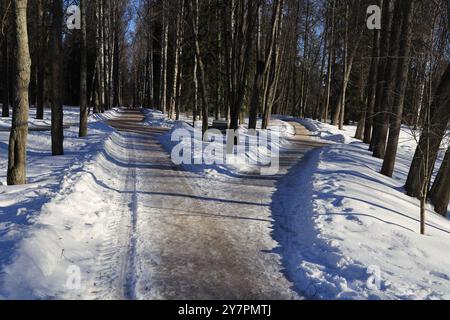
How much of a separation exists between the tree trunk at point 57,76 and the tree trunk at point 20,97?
3.64 metres

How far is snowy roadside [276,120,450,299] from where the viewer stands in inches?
222

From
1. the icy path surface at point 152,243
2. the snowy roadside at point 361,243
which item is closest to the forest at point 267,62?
the snowy roadside at point 361,243

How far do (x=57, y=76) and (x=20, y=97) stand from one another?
4.10m

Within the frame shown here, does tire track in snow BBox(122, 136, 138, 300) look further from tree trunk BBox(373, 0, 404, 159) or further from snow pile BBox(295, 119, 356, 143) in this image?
snow pile BBox(295, 119, 356, 143)

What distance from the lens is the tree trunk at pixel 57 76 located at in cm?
1352

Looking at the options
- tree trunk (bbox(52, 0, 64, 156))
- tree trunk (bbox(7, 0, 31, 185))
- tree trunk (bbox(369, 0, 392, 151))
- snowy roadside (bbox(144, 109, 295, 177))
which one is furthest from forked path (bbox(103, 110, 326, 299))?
tree trunk (bbox(369, 0, 392, 151))

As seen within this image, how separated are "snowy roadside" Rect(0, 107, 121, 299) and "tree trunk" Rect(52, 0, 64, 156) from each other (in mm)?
1137

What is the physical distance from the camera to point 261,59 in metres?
27.1

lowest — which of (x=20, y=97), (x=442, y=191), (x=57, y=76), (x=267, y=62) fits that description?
(x=442, y=191)

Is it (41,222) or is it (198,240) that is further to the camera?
(198,240)

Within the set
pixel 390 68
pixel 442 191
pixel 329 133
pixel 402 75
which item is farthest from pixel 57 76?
pixel 329 133

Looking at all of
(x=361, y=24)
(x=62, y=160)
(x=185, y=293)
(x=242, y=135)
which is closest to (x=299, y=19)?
(x=361, y=24)

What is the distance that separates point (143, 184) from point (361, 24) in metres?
25.8

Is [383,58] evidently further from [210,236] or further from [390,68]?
[210,236]
